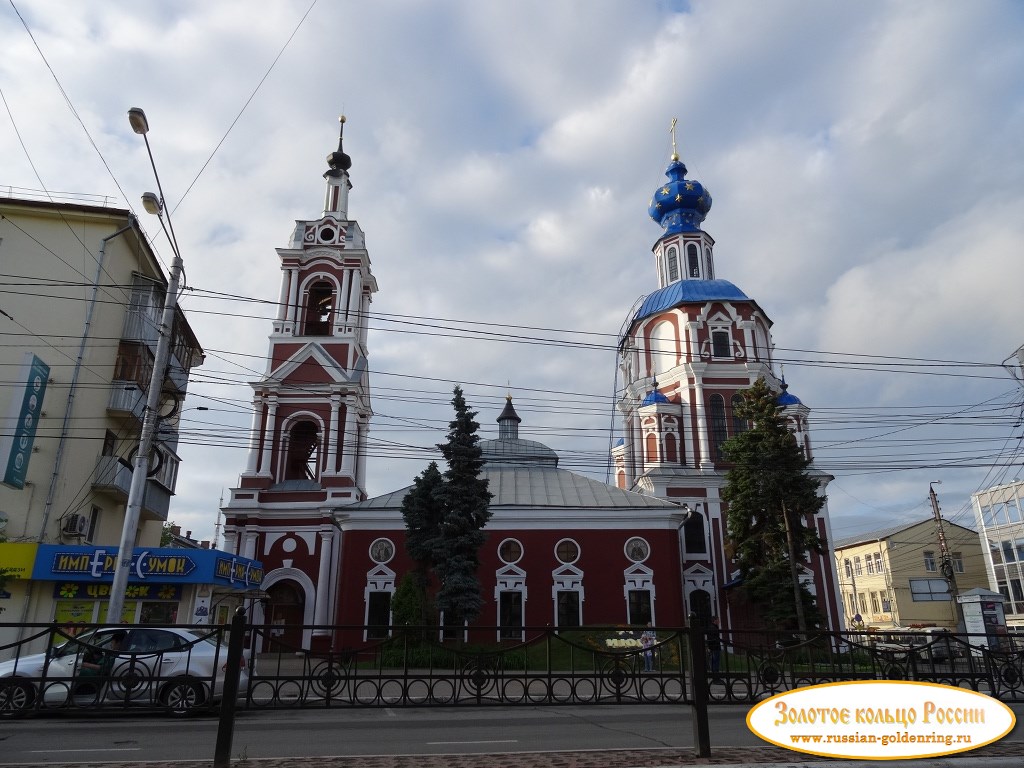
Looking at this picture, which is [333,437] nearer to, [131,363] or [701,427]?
[131,363]

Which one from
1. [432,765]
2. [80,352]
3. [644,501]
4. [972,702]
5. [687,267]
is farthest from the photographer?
[687,267]

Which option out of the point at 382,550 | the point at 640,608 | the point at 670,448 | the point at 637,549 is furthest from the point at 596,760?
the point at 670,448

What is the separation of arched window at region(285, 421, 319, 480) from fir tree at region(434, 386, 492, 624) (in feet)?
30.5

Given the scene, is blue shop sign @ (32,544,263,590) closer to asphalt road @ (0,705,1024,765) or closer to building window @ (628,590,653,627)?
asphalt road @ (0,705,1024,765)

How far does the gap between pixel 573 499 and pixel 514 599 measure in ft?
17.1


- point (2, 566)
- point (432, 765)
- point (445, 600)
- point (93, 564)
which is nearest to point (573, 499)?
point (445, 600)

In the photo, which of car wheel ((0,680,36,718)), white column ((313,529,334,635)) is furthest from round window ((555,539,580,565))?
car wheel ((0,680,36,718))

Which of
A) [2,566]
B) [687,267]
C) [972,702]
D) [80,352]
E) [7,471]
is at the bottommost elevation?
[972,702]

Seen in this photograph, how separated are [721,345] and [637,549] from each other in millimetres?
13862

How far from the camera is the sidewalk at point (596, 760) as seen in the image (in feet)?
20.2

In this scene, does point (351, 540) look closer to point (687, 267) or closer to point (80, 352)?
point (80, 352)

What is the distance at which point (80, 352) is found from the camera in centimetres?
2277

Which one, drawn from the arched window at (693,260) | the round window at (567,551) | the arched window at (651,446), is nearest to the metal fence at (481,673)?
the round window at (567,551)

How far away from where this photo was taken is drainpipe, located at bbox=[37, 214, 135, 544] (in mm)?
21156
